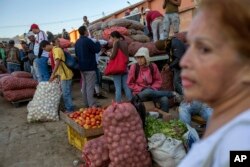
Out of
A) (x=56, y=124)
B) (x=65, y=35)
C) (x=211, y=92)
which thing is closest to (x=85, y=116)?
(x=56, y=124)

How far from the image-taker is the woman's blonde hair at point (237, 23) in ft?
2.66

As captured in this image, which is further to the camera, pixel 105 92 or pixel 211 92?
pixel 105 92

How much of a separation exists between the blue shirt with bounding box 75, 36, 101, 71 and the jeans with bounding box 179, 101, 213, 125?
2.94 metres

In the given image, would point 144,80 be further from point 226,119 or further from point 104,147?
point 226,119

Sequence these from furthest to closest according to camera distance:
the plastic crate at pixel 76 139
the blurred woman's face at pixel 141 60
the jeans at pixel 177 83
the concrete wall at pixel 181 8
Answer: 1. the concrete wall at pixel 181 8
2. the jeans at pixel 177 83
3. the blurred woman's face at pixel 141 60
4. the plastic crate at pixel 76 139

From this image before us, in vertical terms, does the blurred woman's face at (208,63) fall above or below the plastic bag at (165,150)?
above

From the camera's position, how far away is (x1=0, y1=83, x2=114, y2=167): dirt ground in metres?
5.14

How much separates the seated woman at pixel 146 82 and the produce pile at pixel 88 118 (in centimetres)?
95

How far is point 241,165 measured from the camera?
0.86 metres

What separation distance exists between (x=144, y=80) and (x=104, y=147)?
2.24 m

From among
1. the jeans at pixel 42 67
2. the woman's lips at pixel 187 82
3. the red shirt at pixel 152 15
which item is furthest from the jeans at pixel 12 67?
the woman's lips at pixel 187 82

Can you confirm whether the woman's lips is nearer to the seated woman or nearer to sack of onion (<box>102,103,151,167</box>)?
sack of onion (<box>102,103,151,167</box>)

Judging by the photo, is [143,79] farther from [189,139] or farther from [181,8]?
[181,8]

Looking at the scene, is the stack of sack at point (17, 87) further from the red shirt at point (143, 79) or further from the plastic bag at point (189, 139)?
the plastic bag at point (189, 139)
